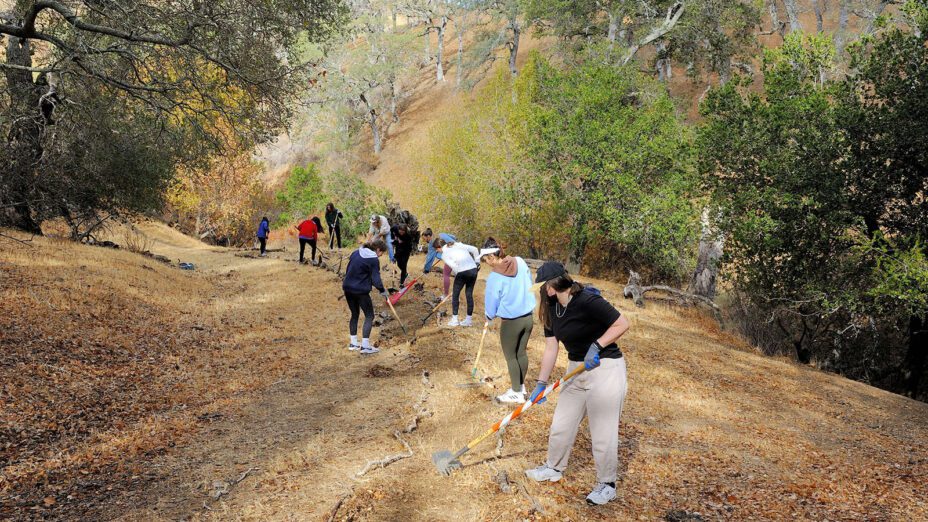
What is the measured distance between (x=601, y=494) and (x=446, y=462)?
154cm

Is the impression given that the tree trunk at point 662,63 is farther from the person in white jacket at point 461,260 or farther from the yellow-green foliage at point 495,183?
the person in white jacket at point 461,260

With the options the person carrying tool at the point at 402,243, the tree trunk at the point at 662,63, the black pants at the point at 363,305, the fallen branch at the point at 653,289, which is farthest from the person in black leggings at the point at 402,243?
the tree trunk at the point at 662,63

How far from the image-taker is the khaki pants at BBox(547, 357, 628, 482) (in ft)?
16.2

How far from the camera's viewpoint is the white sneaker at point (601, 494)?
506 cm

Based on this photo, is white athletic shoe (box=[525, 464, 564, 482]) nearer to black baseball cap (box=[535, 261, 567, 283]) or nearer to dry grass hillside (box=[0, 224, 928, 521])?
dry grass hillside (box=[0, 224, 928, 521])

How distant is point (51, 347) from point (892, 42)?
18740mm

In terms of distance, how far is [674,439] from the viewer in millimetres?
7477

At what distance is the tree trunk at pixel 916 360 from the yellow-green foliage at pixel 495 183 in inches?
522

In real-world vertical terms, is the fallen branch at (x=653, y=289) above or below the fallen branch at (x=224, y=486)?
above

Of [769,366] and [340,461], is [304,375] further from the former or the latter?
[769,366]

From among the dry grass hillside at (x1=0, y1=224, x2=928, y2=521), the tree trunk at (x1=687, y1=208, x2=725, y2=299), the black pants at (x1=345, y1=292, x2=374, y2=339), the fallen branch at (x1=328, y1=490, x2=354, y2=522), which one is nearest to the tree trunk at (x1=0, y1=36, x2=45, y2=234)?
the dry grass hillside at (x1=0, y1=224, x2=928, y2=521)

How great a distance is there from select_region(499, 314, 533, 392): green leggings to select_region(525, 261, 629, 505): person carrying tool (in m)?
1.96

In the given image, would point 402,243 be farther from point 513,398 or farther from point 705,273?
point 705,273

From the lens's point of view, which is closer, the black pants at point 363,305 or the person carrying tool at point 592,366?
the person carrying tool at point 592,366
